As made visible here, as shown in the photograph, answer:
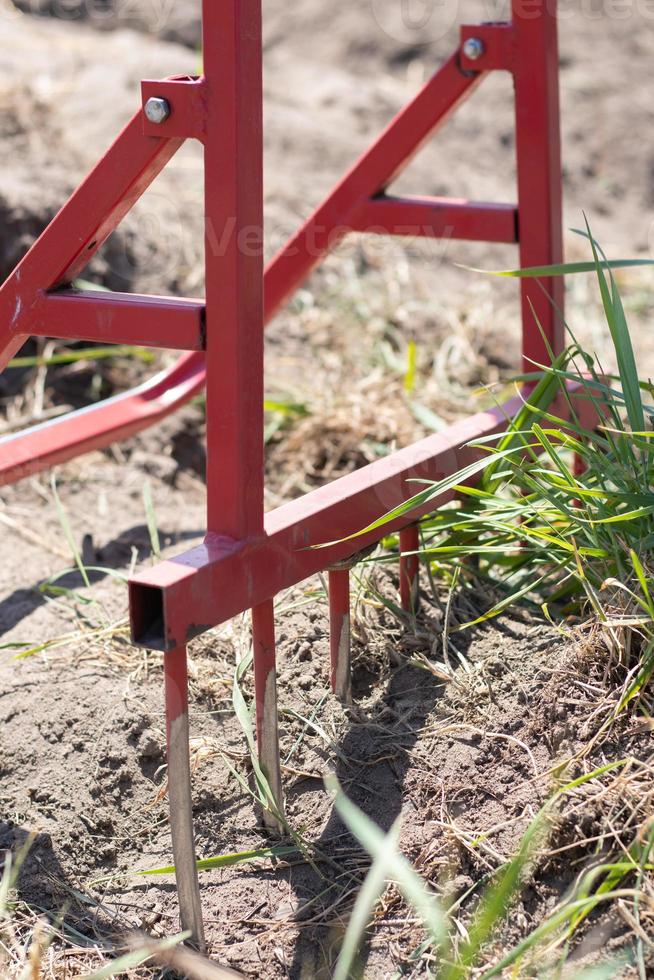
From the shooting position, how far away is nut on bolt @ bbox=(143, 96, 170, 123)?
1372 millimetres

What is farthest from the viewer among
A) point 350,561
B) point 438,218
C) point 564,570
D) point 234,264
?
point 438,218

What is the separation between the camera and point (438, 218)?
206cm

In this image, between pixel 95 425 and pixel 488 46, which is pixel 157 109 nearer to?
pixel 488 46

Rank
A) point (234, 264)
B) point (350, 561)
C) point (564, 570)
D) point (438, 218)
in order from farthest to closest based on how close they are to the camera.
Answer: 1. point (438, 218)
2. point (564, 570)
3. point (350, 561)
4. point (234, 264)

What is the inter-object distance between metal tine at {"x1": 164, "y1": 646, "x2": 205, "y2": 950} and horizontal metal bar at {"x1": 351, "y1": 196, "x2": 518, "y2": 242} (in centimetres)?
103

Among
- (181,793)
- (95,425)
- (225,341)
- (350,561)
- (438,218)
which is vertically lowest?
(181,793)

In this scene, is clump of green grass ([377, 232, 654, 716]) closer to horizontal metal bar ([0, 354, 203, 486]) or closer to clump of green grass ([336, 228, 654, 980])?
clump of green grass ([336, 228, 654, 980])

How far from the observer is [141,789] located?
1.63 metres

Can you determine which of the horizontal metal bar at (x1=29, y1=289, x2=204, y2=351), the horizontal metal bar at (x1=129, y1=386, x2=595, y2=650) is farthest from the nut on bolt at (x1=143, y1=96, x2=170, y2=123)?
the horizontal metal bar at (x1=129, y1=386, x2=595, y2=650)

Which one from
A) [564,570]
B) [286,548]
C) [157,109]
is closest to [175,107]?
[157,109]

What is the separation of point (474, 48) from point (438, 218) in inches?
11.4

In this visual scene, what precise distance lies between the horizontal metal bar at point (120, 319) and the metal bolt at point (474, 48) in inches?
Answer: 31.3

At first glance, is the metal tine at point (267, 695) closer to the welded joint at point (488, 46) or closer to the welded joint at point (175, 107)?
the welded joint at point (175, 107)

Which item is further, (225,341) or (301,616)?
(301,616)
